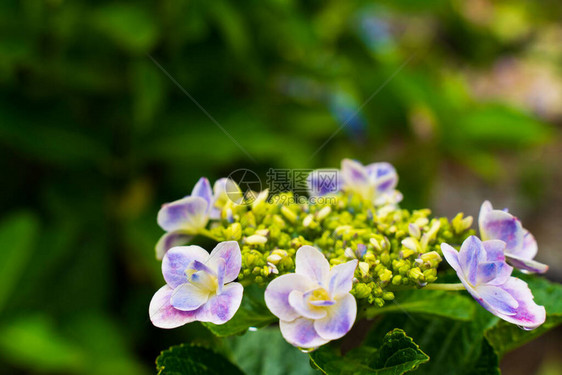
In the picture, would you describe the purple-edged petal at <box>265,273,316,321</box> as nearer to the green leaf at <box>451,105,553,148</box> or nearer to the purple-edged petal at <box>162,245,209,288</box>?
the purple-edged petal at <box>162,245,209,288</box>

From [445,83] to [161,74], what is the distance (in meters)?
1.59

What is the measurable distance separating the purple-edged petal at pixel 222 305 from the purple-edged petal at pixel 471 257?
0.66ft

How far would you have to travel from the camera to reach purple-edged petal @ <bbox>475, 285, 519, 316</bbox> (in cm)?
48

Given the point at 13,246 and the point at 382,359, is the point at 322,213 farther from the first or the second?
the point at 13,246

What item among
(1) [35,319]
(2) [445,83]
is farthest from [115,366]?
(2) [445,83]

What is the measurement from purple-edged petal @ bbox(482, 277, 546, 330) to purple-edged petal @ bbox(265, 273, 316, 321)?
0.18 m

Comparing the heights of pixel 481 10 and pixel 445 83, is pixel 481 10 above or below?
above

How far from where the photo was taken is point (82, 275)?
70.9 inches

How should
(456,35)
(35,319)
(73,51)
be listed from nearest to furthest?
(35,319) → (73,51) → (456,35)

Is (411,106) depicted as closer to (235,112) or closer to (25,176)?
(235,112)

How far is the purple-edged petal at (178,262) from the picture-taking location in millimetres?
504

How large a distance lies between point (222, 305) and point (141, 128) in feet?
4.22

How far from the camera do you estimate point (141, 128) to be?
66.1 inches

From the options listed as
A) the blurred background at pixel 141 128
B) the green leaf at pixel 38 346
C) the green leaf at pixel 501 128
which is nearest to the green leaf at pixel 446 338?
the blurred background at pixel 141 128
